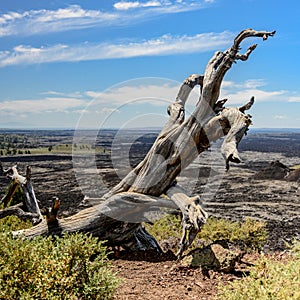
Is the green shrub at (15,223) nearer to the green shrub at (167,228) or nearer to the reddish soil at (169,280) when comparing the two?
the green shrub at (167,228)

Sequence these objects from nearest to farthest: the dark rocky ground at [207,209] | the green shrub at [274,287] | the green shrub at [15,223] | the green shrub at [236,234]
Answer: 1. the green shrub at [274,287]
2. the dark rocky ground at [207,209]
3. the green shrub at [236,234]
4. the green shrub at [15,223]

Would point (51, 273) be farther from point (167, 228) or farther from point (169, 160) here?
point (167, 228)

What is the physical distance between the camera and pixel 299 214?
68.3ft

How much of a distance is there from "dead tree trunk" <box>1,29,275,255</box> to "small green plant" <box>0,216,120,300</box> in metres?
3.13

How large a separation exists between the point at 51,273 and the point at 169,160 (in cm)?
396

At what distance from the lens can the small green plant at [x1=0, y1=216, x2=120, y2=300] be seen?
12.8ft

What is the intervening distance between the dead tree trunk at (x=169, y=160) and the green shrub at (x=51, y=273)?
313cm

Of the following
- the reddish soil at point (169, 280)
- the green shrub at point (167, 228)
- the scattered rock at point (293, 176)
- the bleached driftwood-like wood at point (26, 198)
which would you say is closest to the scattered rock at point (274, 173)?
the scattered rock at point (293, 176)

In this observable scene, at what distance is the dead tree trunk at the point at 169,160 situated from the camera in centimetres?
748

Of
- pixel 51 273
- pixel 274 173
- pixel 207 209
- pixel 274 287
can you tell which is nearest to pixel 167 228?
pixel 51 273

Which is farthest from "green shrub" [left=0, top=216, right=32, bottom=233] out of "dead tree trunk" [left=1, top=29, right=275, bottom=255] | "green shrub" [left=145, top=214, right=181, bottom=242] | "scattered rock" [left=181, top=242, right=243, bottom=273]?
"scattered rock" [left=181, top=242, right=243, bottom=273]

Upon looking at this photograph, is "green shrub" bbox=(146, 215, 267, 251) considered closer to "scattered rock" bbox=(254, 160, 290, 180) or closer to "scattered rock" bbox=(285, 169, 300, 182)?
"scattered rock" bbox=(285, 169, 300, 182)

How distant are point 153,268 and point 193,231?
846 mm

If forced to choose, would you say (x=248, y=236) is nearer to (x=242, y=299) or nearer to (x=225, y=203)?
(x=242, y=299)
